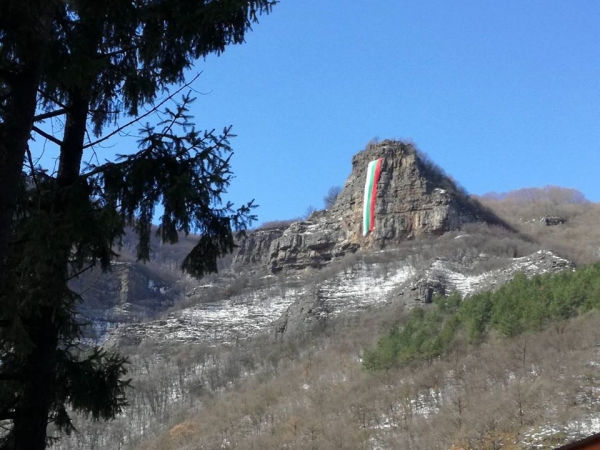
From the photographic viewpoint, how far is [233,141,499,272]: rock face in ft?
252

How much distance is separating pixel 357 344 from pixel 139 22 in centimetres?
4236

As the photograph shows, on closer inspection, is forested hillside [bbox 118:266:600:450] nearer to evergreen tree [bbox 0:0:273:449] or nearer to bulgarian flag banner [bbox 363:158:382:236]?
evergreen tree [bbox 0:0:273:449]

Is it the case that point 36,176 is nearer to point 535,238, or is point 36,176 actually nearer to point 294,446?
point 294,446

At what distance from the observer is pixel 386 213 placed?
78.6m

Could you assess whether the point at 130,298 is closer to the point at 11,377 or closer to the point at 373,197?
the point at 373,197

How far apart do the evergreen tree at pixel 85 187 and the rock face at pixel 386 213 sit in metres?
71.5

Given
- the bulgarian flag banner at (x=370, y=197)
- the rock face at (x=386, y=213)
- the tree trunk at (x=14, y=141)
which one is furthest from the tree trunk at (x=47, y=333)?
the bulgarian flag banner at (x=370, y=197)

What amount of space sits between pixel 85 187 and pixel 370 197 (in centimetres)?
7569

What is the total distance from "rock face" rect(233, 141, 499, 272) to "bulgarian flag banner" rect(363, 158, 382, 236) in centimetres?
54

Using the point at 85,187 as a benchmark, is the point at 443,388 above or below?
below

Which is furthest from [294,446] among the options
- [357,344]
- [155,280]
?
[155,280]

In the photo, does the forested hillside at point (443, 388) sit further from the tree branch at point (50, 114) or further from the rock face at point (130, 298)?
the rock face at point (130, 298)

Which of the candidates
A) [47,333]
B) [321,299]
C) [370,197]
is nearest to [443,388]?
[321,299]

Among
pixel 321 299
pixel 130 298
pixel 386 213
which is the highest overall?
pixel 386 213
